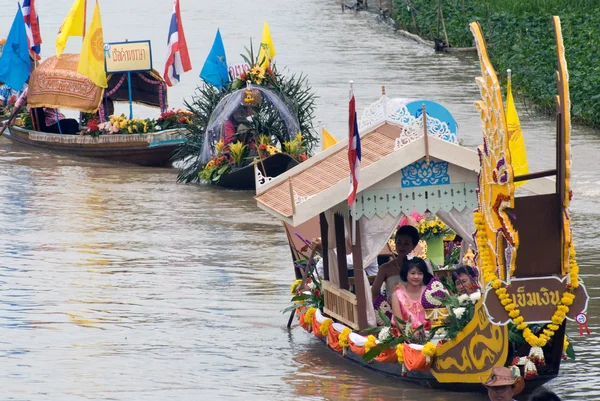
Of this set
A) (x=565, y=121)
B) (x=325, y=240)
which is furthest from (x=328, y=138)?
(x=565, y=121)

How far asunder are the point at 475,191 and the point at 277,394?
225cm

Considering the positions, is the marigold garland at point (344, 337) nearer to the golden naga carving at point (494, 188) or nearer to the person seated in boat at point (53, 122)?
the golden naga carving at point (494, 188)

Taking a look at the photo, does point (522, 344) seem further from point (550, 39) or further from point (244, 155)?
point (550, 39)

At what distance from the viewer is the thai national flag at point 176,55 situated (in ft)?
74.9

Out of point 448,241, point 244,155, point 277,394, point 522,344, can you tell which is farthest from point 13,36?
point 522,344

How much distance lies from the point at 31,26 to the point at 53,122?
1911 mm

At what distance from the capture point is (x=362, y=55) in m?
37.2

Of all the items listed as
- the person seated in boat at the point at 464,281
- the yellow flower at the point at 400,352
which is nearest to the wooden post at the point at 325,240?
the person seated in boat at the point at 464,281

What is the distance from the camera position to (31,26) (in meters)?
24.2

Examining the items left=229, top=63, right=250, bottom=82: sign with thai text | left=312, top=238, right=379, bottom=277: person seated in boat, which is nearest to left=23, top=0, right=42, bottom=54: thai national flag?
left=229, top=63, right=250, bottom=82: sign with thai text

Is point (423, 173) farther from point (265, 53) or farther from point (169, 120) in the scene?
point (169, 120)

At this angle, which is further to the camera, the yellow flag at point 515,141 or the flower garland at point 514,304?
the yellow flag at point 515,141

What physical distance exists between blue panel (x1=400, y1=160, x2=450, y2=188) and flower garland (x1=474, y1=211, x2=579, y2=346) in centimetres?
104

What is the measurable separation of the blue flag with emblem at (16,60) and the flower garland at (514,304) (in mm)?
16600
